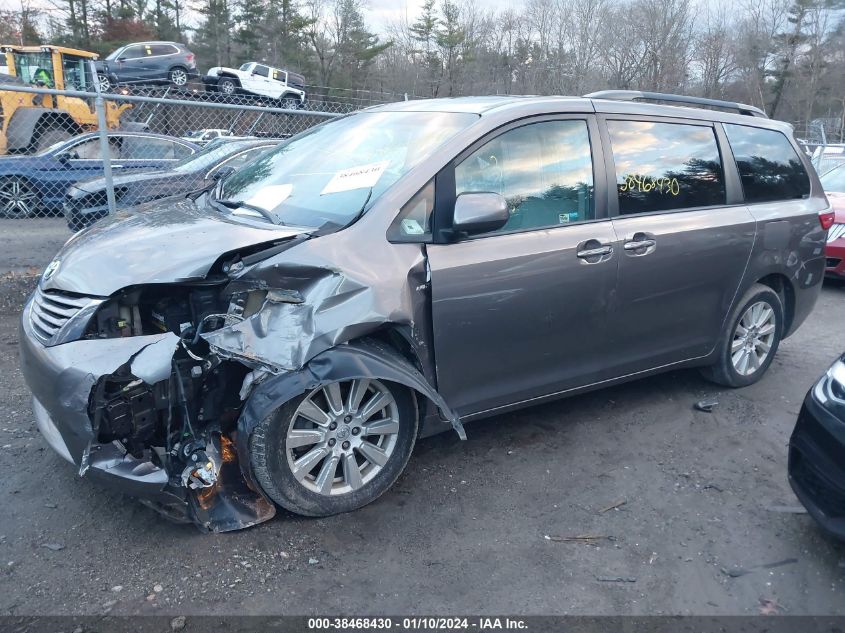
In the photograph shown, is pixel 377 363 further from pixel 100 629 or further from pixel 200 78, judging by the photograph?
pixel 200 78

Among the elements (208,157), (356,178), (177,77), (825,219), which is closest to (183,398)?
(356,178)

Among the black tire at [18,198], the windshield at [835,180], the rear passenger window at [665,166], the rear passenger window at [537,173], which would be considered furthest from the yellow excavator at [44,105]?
the windshield at [835,180]

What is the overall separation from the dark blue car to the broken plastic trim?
20.9 feet

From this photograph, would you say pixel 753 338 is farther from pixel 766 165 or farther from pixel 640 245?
pixel 640 245

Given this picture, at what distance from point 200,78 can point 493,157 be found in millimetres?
27457

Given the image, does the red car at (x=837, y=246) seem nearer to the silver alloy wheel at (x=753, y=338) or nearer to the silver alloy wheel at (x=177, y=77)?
the silver alloy wheel at (x=753, y=338)

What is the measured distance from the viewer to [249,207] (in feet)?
11.7

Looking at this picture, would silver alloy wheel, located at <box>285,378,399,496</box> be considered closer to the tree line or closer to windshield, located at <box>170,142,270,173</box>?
windshield, located at <box>170,142,270,173</box>

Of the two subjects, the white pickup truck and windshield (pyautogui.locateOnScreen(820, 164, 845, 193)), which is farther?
the white pickup truck

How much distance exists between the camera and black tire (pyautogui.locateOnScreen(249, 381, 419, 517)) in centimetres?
285

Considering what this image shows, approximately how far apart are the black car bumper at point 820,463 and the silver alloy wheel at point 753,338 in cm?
165

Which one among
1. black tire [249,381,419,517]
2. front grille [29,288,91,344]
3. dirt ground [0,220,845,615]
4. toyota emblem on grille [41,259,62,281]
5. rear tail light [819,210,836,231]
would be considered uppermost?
rear tail light [819,210,836,231]

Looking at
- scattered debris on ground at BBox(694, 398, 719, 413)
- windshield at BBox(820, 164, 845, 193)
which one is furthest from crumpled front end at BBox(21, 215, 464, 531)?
windshield at BBox(820, 164, 845, 193)

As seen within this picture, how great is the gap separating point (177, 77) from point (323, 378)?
26.7 m
